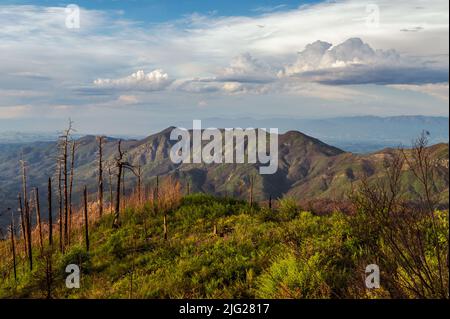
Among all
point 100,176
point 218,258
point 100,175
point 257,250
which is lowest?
point 218,258

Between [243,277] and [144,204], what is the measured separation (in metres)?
20.1

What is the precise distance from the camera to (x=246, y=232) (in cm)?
2367

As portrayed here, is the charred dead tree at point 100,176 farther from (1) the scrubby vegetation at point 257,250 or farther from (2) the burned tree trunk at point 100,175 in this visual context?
(1) the scrubby vegetation at point 257,250

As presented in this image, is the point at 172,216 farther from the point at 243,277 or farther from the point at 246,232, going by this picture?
the point at 243,277

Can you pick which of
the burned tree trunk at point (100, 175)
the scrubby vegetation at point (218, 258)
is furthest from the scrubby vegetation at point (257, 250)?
the burned tree trunk at point (100, 175)

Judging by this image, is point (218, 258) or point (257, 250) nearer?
point (218, 258)

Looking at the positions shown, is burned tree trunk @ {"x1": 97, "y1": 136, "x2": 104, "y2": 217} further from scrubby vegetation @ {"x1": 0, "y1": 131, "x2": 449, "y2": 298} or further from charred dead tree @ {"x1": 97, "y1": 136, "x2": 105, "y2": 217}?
scrubby vegetation @ {"x1": 0, "y1": 131, "x2": 449, "y2": 298}

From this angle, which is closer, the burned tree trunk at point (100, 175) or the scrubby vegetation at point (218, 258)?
the scrubby vegetation at point (218, 258)

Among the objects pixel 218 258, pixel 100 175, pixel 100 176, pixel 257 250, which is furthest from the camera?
pixel 100 176

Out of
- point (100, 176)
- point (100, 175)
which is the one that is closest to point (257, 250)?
point (100, 175)

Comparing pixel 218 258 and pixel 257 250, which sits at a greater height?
pixel 257 250

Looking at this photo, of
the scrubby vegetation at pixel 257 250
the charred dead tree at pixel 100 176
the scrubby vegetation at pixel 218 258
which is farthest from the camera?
the charred dead tree at pixel 100 176

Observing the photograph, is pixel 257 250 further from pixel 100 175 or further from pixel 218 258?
pixel 100 175
